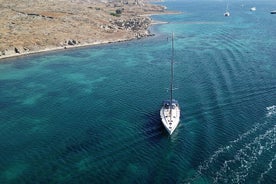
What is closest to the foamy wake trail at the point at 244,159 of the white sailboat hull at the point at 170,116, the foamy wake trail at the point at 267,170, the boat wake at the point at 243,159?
the boat wake at the point at 243,159

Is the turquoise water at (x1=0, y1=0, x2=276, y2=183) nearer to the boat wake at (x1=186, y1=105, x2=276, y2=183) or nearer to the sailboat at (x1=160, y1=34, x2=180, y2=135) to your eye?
the boat wake at (x1=186, y1=105, x2=276, y2=183)

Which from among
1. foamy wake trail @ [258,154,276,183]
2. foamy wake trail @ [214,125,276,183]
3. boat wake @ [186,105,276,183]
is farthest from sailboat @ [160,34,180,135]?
foamy wake trail @ [258,154,276,183]

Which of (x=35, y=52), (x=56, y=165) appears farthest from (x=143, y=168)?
(x=35, y=52)

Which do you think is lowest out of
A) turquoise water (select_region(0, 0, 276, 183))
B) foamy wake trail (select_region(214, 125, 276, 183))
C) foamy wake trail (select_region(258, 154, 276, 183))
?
foamy wake trail (select_region(258, 154, 276, 183))

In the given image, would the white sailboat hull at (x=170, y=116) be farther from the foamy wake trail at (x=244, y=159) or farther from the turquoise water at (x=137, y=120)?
the foamy wake trail at (x=244, y=159)

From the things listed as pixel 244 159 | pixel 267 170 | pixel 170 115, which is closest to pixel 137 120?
pixel 170 115

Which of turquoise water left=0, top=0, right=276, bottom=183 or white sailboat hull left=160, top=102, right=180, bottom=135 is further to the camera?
white sailboat hull left=160, top=102, right=180, bottom=135
